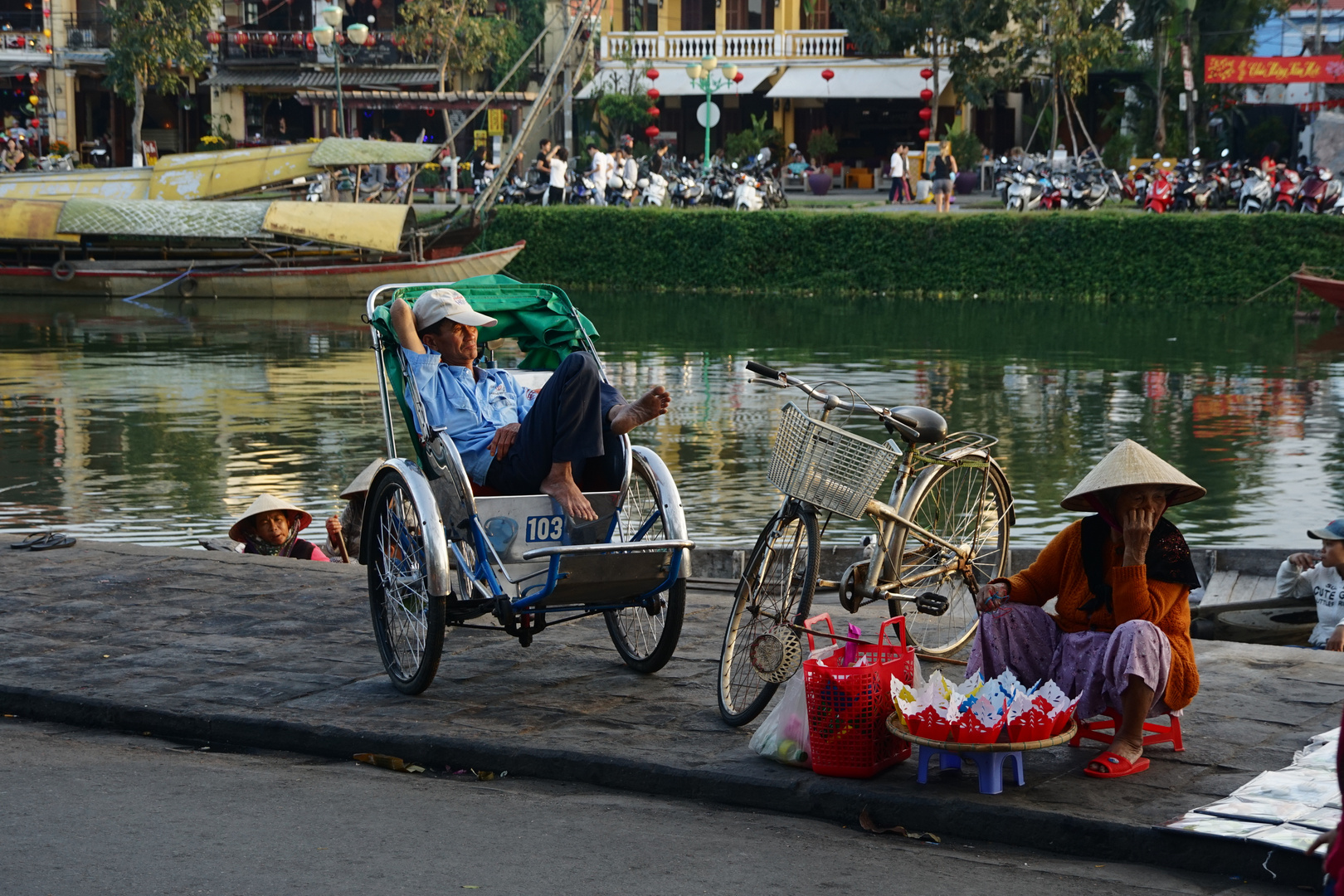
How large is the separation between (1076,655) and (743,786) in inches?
42.2

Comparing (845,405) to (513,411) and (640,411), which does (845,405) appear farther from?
(513,411)

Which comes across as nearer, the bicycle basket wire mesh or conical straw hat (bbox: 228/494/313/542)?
the bicycle basket wire mesh

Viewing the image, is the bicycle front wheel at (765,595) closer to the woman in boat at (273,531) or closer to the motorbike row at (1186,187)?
the woman in boat at (273,531)

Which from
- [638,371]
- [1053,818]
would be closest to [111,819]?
[1053,818]

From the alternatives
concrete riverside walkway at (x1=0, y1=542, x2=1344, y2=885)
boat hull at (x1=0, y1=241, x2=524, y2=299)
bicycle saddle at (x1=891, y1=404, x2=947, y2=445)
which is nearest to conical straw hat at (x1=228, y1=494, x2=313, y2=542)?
concrete riverside walkway at (x1=0, y1=542, x2=1344, y2=885)

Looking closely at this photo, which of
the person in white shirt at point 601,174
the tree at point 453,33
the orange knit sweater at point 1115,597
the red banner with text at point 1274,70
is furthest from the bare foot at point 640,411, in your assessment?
the tree at point 453,33

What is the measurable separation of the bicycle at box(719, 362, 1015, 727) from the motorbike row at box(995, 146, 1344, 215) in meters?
23.5

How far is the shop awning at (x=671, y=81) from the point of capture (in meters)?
42.9

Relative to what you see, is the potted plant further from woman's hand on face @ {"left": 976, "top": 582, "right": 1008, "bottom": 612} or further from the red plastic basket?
the red plastic basket

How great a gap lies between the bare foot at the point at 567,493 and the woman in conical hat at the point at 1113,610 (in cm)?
139

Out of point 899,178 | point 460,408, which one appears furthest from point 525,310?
point 899,178

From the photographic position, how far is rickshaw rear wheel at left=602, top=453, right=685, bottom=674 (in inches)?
229

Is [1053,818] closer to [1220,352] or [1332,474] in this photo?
[1332,474]

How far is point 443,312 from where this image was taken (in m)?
6.06
